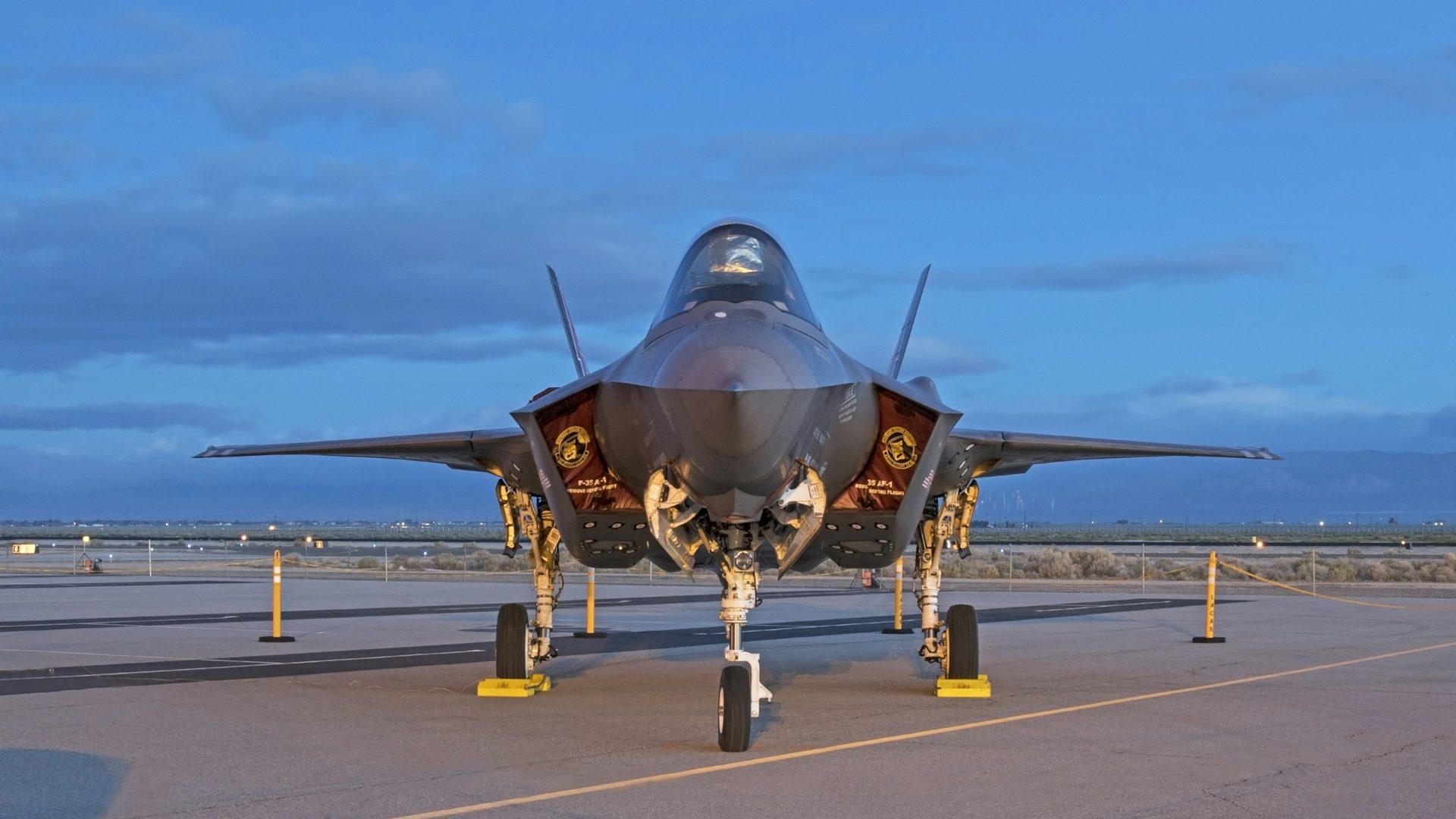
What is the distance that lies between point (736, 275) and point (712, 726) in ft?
10.7

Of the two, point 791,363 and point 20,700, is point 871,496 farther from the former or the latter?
point 20,700

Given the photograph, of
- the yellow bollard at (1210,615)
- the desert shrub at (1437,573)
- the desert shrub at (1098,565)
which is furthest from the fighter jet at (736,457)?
the desert shrub at (1098,565)

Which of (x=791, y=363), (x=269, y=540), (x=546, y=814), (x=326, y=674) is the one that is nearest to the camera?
(x=546, y=814)

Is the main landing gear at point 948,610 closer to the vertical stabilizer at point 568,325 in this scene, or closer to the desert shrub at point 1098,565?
the vertical stabilizer at point 568,325

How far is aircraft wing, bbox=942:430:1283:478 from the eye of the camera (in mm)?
12469

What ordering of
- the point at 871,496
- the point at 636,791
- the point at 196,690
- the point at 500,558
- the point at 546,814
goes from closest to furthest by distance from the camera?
the point at 546,814 < the point at 636,791 < the point at 871,496 < the point at 196,690 < the point at 500,558

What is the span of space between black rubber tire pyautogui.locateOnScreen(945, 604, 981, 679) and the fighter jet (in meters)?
0.01

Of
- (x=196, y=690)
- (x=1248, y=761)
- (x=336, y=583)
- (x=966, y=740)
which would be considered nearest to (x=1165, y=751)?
(x=1248, y=761)

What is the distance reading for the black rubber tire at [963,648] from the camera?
11984 mm

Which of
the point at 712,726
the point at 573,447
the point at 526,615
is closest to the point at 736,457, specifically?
the point at 573,447

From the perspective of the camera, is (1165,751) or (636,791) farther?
(1165,751)

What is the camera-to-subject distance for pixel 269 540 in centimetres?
10525

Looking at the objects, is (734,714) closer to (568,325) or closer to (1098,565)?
(568,325)

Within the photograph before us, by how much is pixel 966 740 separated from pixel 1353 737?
2694mm
